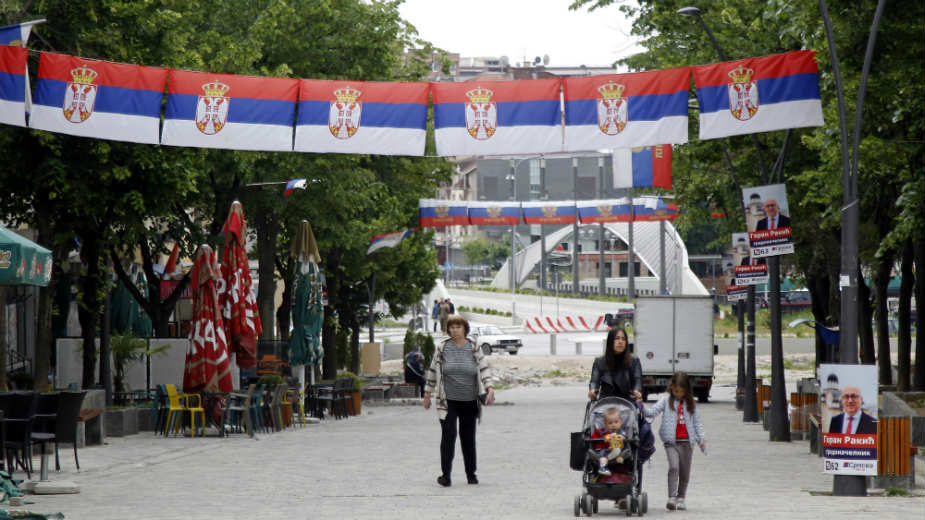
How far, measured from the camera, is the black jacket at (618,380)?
44.5 feet

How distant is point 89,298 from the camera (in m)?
24.6

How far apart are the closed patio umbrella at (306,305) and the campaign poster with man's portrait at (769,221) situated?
12.4 metres

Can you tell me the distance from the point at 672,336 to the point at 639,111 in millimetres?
21791

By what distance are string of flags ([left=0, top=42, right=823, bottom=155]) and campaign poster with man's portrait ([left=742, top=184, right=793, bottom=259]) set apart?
6.13 feet

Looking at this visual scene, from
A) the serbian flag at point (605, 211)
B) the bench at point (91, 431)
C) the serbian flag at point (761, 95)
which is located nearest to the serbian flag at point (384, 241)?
the serbian flag at point (605, 211)

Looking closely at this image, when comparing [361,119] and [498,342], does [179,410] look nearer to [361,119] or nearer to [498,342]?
[361,119]

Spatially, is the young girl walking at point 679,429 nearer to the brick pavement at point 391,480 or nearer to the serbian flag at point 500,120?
the brick pavement at point 391,480

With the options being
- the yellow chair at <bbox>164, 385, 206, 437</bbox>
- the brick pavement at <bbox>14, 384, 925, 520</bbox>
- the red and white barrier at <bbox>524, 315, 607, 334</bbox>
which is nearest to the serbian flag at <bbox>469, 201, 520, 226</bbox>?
the red and white barrier at <bbox>524, 315, 607, 334</bbox>

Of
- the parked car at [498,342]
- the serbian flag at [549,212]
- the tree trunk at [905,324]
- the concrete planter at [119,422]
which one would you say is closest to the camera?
the concrete planter at [119,422]

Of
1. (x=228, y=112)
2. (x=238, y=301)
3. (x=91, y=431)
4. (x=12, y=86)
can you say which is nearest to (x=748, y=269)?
(x=238, y=301)

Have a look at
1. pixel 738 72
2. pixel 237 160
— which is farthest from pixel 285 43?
pixel 738 72

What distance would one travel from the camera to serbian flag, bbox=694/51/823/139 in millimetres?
18906

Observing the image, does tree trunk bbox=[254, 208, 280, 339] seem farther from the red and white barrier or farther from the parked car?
the red and white barrier

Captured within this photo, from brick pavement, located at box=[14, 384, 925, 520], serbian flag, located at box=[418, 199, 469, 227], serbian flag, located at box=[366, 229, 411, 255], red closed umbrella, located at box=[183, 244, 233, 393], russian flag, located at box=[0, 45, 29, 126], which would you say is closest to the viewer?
brick pavement, located at box=[14, 384, 925, 520]
